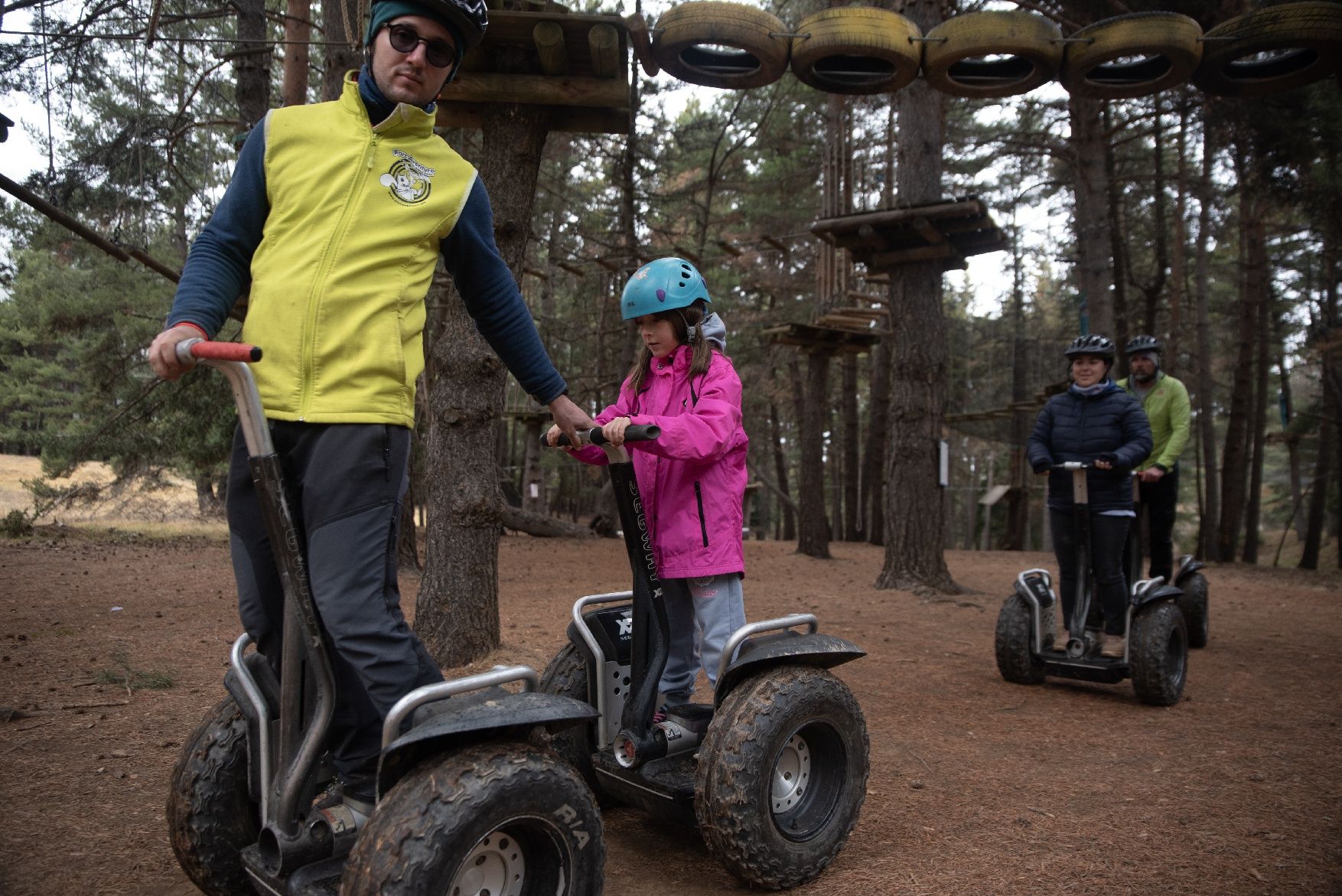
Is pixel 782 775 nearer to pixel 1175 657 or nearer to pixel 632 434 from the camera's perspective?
pixel 632 434

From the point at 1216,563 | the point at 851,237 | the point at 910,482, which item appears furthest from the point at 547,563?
the point at 1216,563

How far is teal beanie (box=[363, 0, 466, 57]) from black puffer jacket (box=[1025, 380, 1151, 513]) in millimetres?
4660

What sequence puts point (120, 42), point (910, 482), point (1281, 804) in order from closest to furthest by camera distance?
point (1281, 804) < point (120, 42) < point (910, 482)

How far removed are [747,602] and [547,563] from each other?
4279 mm

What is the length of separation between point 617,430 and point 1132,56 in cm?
616

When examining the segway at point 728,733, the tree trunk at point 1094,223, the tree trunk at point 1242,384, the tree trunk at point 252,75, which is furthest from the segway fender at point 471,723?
the tree trunk at point 1242,384

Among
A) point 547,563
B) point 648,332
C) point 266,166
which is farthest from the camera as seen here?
point 547,563

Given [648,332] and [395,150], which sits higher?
[395,150]

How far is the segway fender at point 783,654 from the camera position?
3057mm

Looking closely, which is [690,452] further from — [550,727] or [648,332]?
[550,727]

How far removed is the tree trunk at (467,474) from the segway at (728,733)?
235cm

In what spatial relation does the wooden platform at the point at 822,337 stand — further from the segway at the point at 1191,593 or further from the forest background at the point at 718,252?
the segway at the point at 1191,593

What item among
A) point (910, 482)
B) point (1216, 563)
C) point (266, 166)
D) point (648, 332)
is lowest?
point (1216, 563)

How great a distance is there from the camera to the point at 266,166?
2.37 m
